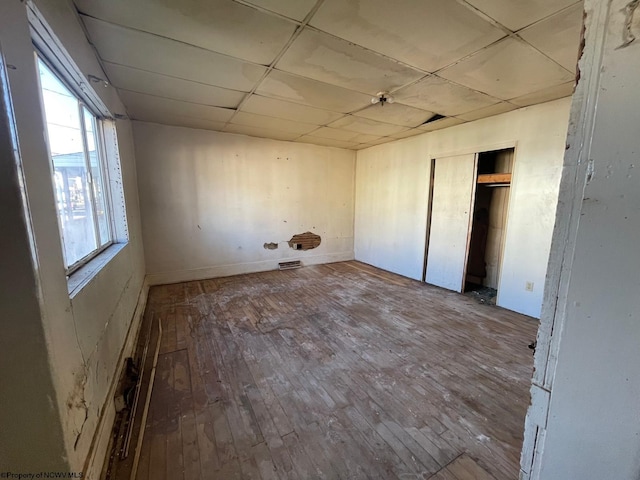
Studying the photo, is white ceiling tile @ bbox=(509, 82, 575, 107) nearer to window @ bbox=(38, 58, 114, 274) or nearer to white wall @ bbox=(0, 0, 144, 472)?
white wall @ bbox=(0, 0, 144, 472)

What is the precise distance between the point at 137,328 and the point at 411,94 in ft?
12.1

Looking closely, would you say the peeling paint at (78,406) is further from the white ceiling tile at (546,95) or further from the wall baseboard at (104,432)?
the white ceiling tile at (546,95)

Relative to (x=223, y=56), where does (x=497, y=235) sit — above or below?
below

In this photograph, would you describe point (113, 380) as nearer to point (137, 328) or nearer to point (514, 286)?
point (137, 328)

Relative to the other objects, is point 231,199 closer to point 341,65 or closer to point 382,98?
point 382,98

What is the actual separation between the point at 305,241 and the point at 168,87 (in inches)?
134

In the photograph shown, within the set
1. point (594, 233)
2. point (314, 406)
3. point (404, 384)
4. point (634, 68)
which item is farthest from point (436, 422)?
point (634, 68)

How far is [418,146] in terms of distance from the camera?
4254 mm

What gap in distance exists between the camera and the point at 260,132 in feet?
13.9

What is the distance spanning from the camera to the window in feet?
4.68

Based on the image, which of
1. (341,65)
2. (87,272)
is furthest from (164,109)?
(87,272)

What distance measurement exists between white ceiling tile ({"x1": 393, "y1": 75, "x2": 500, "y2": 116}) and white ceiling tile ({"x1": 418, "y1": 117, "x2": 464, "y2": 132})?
0.29m

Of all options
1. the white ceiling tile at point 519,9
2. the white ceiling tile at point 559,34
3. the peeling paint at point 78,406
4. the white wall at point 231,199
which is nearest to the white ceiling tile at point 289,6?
the white ceiling tile at point 519,9

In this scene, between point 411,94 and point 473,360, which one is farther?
point 411,94
